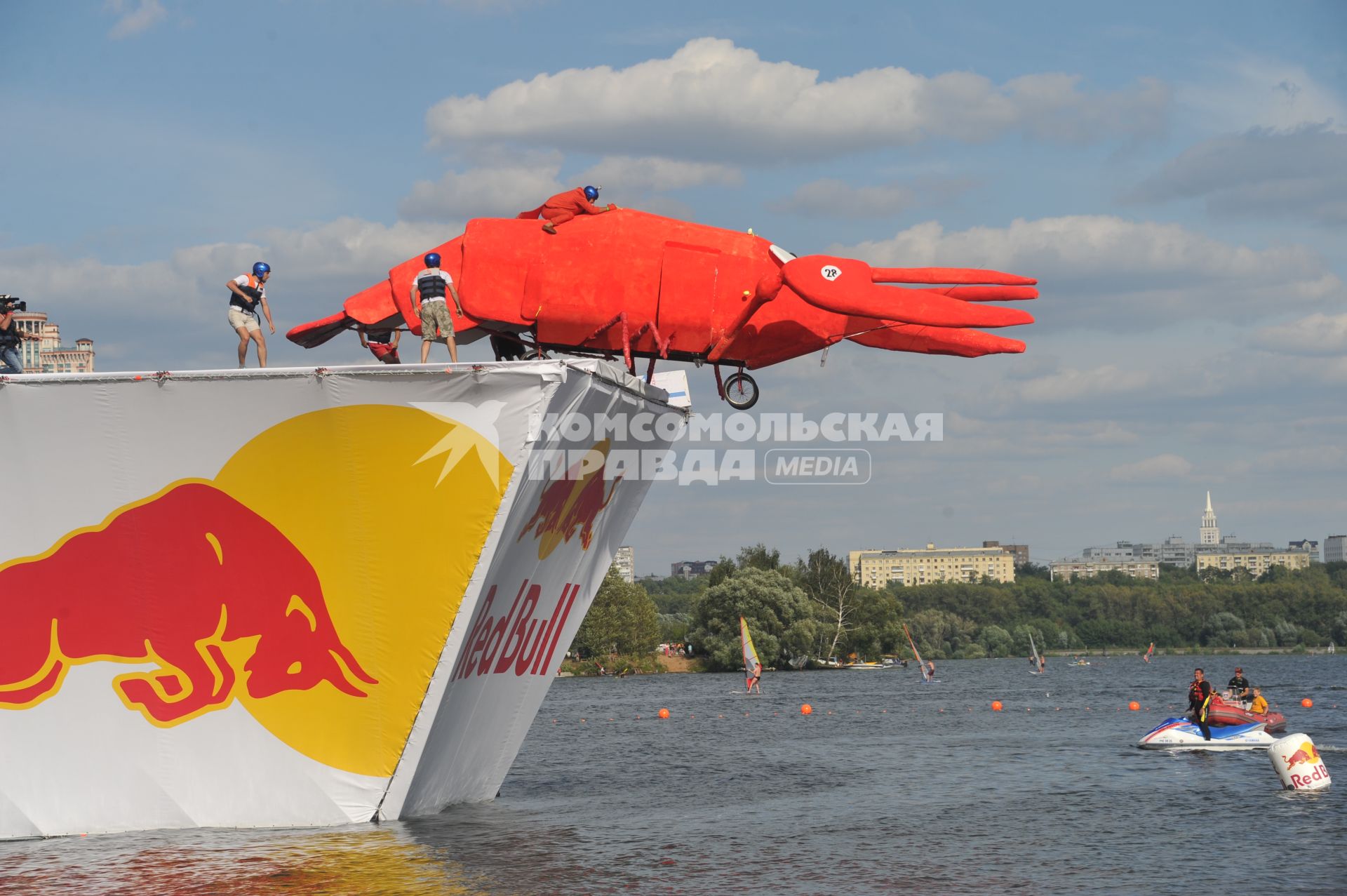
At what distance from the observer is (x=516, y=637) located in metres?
21.5

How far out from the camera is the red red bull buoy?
96.8 ft

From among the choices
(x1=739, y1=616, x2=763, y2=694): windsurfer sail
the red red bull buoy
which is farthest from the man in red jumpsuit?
(x1=739, y1=616, x2=763, y2=694): windsurfer sail

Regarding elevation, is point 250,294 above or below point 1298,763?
above

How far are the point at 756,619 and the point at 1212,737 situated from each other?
61.9 meters

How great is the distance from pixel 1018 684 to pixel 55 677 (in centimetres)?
7932

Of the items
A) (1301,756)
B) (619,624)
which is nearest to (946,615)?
(619,624)

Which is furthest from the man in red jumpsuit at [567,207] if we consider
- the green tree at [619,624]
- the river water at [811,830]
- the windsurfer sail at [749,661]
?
the green tree at [619,624]

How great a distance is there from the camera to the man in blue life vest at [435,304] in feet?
59.5

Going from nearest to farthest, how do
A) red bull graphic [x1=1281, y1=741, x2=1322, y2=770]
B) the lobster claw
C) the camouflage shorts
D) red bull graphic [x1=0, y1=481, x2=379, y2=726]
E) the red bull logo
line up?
the lobster claw, the camouflage shorts, red bull graphic [x1=0, y1=481, x2=379, y2=726], the red bull logo, red bull graphic [x1=1281, y1=741, x2=1322, y2=770]

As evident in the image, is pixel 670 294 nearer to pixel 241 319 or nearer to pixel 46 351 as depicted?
pixel 241 319

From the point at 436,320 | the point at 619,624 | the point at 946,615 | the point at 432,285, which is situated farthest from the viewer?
the point at 946,615

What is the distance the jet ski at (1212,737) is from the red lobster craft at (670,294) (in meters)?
24.9

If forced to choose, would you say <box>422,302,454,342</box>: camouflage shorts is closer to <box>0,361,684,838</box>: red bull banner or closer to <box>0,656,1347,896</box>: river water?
<box>0,361,684,838</box>: red bull banner

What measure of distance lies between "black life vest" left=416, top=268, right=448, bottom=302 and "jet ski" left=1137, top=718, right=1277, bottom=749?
29419 millimetres
